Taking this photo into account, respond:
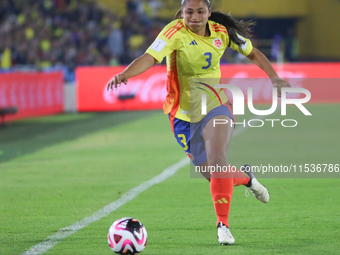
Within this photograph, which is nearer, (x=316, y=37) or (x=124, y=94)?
(x=124, y=94)

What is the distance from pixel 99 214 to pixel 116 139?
699cm

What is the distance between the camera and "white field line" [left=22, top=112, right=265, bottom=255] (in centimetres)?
437

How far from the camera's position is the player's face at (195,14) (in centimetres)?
451

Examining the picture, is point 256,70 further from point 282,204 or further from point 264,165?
point 282,204

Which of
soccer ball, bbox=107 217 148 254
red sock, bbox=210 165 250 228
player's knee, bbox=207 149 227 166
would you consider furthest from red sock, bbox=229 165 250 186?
soccer ball, bbox=107 217 148 254

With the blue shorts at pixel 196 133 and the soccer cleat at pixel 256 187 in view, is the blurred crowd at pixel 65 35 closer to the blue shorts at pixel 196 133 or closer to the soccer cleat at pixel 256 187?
the soccer cleat at pixel 256 187

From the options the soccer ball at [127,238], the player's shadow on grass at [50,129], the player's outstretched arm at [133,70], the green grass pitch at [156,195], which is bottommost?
the player's shadow on grass at [50,129]

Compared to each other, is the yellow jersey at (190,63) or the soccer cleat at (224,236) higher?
the yellow jersey at (190,63)

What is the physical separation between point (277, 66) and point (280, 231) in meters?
16.3

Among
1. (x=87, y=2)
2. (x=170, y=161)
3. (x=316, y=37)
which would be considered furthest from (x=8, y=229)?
(x=316, y=37)

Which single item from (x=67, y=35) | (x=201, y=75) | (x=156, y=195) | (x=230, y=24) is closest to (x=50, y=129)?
(x=156, y=195)

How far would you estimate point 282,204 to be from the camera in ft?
19.7

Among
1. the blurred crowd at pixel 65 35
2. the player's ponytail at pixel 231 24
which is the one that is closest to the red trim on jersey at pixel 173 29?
the player's ponytail at pixel 231 24

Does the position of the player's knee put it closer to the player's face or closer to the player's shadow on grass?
the player's face
